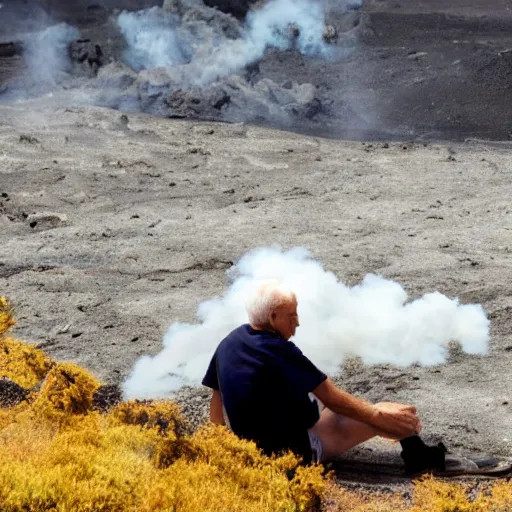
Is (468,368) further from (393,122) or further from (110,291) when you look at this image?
(393,122)

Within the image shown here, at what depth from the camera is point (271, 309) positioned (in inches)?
146

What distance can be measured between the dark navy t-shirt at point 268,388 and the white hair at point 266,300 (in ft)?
0.21

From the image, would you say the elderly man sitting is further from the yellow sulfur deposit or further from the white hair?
the yellow sulfur deposit

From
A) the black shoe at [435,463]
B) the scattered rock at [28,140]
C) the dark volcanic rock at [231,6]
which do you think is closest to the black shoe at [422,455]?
the black shoe at [435,463]

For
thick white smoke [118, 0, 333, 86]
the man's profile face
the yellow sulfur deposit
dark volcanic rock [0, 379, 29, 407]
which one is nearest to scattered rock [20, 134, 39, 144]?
thick white smoke [118, 0, 333, 86]

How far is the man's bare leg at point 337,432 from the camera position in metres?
3.94

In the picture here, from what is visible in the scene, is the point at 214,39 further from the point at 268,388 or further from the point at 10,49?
the point at 268,388

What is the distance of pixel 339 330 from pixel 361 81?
318 inches

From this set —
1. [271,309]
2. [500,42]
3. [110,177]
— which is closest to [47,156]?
[110,177]

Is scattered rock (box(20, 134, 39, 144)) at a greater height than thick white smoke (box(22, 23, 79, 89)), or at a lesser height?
lesser

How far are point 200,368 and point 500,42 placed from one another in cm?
1068

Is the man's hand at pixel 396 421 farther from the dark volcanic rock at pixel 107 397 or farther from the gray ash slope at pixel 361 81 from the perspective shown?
the gray ash slope at pixel 361 81

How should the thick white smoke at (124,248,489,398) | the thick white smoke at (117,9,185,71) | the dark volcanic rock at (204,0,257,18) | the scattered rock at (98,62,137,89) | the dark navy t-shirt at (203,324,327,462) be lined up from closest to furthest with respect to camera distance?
1. the dark navy t-shirt at (203,324,327,462)
2. the thick white smoke at (124,248,489,398)
3. the scattered rock at (98,62,137,89)
4. the thick white smoke at (117,9,185,71)
5. the dark volcanic rock at (204,0,257,18)

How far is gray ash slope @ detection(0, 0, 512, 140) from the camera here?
1125cm
